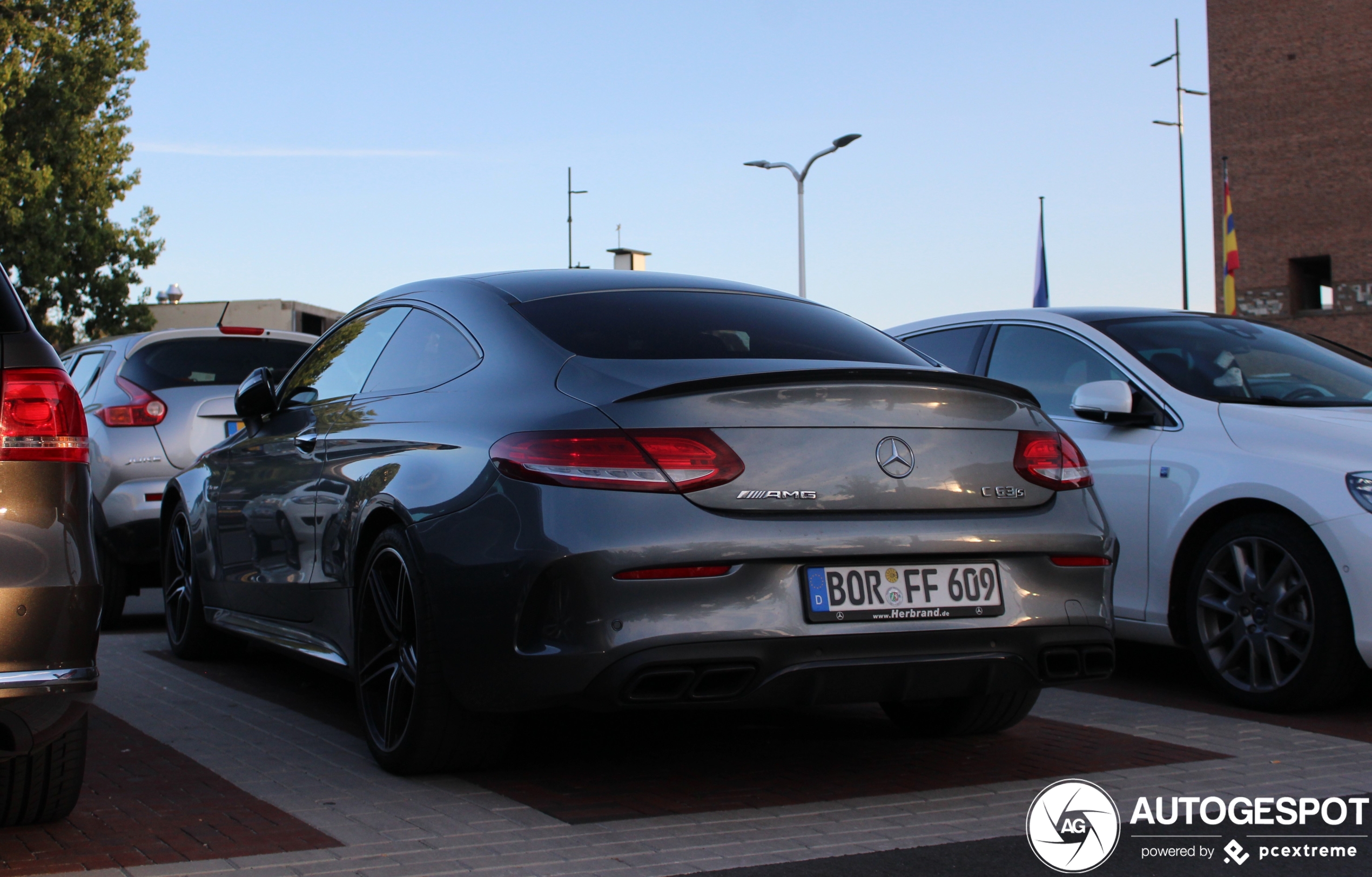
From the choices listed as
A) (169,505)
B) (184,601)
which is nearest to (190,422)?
(169,505)

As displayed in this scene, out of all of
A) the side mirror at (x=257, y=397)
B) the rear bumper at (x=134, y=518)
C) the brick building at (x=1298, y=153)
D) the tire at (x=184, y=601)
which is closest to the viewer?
the side mirror at (x=257, y=397)

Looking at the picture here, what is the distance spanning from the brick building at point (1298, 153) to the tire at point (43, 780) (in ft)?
146

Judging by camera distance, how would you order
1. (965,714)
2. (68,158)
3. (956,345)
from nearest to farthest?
(965,714) → (956,345) → (68,158)

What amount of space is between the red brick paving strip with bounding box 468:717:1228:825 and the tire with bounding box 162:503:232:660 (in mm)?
2756

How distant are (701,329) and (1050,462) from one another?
1138 millimetres

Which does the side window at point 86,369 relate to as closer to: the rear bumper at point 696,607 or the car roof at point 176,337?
the car roof at point 176,337

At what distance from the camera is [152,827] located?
12.6 feet

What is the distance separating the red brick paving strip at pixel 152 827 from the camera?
356 centimetres

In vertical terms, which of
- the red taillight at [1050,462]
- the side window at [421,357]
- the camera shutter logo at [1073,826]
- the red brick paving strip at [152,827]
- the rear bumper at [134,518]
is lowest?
the camera shutter logo at [1073,826]

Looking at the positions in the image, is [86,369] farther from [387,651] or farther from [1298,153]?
[1298,153]

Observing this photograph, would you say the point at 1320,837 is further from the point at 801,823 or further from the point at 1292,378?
the point at 1292,378

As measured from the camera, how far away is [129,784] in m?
4.38

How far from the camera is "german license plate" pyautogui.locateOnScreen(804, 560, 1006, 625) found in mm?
3785

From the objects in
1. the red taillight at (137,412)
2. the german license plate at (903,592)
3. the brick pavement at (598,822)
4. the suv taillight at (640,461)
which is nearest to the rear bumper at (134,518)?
the red taillight at (137,412)
